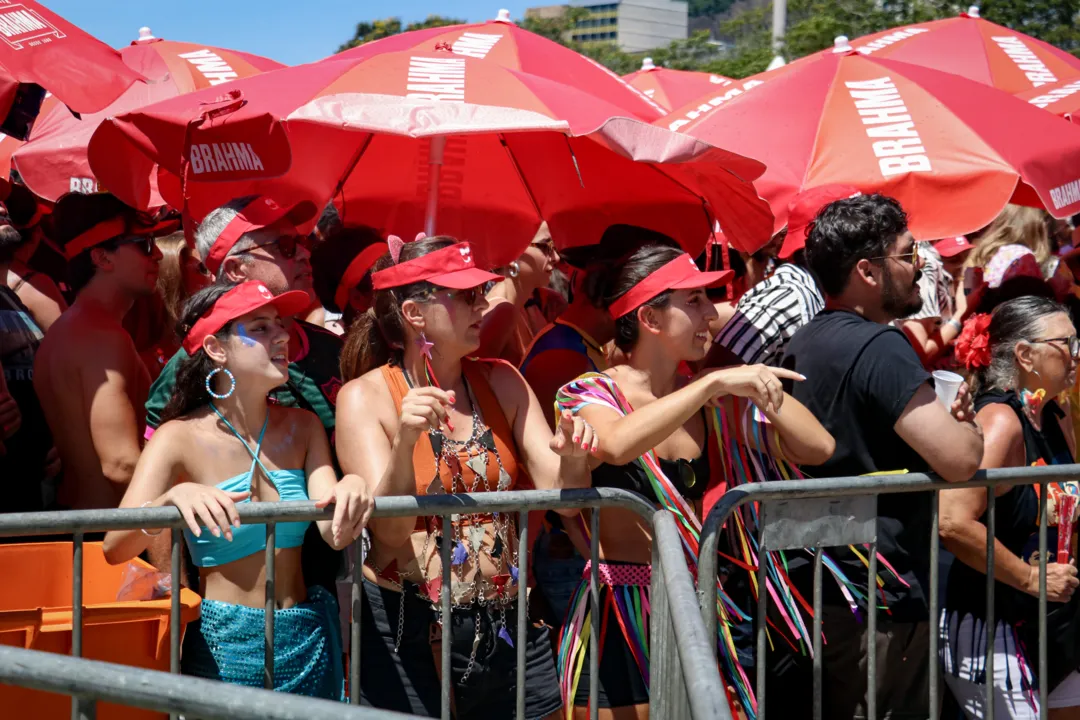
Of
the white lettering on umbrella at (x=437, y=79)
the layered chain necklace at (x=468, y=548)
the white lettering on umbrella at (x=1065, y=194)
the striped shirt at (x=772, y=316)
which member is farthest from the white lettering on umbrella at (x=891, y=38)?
the layered chain necklace at (x=468, y=548)

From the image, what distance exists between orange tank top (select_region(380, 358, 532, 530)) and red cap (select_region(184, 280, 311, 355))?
0.36 metres

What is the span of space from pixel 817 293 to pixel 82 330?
113 inches

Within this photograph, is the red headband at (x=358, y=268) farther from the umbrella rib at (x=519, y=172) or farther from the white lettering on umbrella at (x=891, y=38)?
the white lettering on umbrella at (x=891, y=38)

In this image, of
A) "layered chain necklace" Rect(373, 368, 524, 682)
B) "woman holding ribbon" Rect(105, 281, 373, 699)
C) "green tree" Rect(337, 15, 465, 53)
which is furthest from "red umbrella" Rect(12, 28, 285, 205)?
"green tree" Rect(337, 15, 465, 53)

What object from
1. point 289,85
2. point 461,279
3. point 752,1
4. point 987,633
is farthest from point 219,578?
point 752,1

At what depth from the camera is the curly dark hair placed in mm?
3871

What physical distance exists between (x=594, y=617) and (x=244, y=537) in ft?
3.32

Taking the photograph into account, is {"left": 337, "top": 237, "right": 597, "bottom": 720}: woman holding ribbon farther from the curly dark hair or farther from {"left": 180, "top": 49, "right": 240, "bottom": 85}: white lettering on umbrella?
{"left": 180, "top": 49, "right": 240, "bottom": 85}: white lettering on umbrella

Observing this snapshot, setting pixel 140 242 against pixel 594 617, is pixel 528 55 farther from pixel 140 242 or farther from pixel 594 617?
pixel 594 617

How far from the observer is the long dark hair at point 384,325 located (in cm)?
359

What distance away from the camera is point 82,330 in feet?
13.7

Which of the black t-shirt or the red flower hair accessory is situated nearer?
the black t-shirt

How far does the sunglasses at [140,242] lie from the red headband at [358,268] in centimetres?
75

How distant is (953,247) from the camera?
23.8 ft
